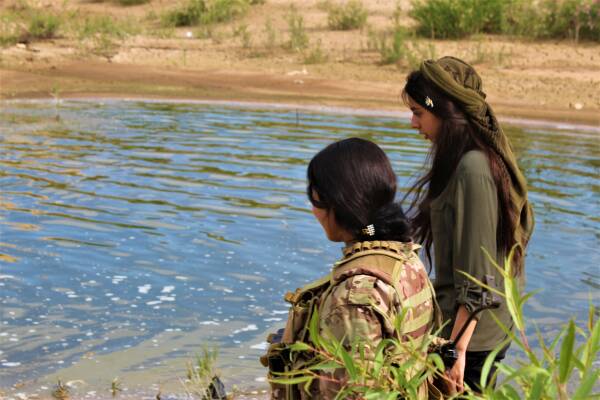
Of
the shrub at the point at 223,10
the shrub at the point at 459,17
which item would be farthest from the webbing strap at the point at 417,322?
the shrub at the point at 223,10

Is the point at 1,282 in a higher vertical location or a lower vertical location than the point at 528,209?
lower

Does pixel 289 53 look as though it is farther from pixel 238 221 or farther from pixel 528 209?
pixel 528 209

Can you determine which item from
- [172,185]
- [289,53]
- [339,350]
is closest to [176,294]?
[172,185]

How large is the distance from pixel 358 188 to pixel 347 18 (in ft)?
62.5

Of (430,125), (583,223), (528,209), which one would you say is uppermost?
(430,125)

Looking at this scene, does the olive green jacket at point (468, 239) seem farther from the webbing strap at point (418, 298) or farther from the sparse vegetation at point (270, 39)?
the sparse vegetation at point (270, 39)

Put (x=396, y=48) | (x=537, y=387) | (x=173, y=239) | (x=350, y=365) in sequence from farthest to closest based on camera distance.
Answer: (x=396, y=48) < (x=173, y=239) < (x=350, y=365) < (x=537, y=387)

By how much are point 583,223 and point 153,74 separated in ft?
36.6

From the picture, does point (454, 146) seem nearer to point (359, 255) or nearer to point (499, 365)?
point (359, 255)

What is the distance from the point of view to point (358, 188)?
98.5 inches

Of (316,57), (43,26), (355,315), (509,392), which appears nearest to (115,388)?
(355,315)

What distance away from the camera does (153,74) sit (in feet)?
61.3

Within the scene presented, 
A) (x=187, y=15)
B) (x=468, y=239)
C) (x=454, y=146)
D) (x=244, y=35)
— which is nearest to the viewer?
(x=468, y=239)

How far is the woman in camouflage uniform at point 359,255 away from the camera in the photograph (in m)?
2.39
